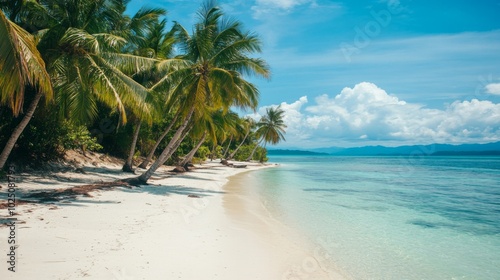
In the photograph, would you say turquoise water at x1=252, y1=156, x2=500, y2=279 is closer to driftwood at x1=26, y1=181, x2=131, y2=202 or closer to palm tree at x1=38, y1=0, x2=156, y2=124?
driftwood at x1=26, y1=181, x2=131, y2=202

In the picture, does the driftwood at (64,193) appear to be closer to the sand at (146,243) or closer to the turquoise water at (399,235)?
the sand at (146,243)

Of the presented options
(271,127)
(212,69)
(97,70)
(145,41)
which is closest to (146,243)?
(97,70)

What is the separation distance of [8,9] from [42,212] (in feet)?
24.9

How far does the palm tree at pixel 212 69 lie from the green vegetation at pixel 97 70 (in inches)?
1.8

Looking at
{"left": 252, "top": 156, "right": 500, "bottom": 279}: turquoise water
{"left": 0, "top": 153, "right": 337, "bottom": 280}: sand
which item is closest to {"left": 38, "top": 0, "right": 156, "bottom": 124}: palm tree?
{"left": 0, "top": 153, "right": 337, "bottom": 280}: sand

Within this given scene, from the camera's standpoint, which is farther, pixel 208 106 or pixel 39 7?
pixel 208 106

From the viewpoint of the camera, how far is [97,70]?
34.1 ft

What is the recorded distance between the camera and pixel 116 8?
12.8m

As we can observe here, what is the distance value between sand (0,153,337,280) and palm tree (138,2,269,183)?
5.55 meters

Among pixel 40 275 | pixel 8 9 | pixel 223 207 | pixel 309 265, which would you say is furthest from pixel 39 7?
pixel 309 265

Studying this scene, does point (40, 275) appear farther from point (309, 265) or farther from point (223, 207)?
point (223, 207)

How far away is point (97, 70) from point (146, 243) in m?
6.81

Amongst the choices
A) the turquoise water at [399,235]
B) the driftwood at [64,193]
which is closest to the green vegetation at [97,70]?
the driftwood at [64,193]

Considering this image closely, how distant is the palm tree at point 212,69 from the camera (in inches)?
564
